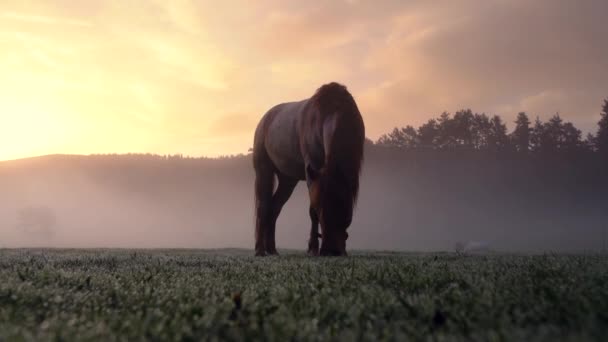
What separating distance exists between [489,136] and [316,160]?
332 ft

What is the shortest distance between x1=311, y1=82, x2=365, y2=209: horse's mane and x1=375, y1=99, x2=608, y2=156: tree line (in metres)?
95.2

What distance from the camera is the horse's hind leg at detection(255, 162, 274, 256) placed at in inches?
539


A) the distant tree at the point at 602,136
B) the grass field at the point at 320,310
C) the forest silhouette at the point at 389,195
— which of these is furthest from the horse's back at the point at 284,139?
the distant tree at the point at 602,136

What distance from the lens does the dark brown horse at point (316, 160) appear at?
9.32 m

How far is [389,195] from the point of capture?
114m

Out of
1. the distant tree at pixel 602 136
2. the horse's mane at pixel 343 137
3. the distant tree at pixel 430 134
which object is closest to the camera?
the horse's mane at pixel 343 137

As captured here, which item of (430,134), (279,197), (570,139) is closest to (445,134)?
(430,134)

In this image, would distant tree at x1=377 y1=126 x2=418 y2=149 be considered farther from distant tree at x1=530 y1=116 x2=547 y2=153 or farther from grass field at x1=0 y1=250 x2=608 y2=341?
grass field at x1=0 y1=250 x2=608 y2=341

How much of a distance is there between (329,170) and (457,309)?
22.0 feet

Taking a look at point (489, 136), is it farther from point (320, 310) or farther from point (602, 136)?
point (320, 310)

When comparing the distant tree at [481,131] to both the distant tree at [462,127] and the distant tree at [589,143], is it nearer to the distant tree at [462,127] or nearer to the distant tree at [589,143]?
the distant tree at [462,127]

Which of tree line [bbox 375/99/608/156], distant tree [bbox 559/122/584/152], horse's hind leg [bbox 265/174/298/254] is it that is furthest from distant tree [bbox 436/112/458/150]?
horse's hind leg [bbox 265/174/298/254]

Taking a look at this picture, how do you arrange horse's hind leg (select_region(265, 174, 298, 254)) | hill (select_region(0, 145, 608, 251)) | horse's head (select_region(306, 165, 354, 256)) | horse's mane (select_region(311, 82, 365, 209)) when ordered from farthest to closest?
hill (select_region(0, 145, 608, 251)), horse's hind leg (select_region(265, 174, 298, 254)), horse's mane (select_region(311, 82, 365, 209)), horse's head (select_region(306, 165, 354, 256))

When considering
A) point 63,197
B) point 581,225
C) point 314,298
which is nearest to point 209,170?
point 63,197
